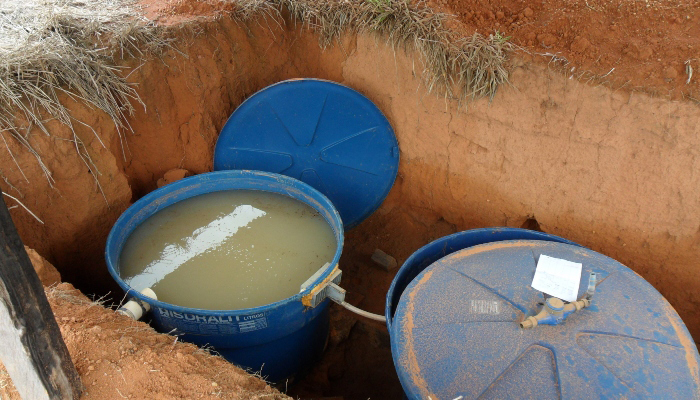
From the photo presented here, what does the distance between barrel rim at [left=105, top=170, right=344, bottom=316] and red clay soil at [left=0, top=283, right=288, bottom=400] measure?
7.5 inches

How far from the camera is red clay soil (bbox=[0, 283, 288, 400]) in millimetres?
1466

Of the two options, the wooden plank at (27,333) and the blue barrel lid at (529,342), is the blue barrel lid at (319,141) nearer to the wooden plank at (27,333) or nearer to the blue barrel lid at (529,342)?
the blue barrel lid at (529,342)

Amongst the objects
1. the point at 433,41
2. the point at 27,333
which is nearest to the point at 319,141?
the point at 433,41

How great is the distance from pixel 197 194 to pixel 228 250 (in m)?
0.45

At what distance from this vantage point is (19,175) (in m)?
2.20

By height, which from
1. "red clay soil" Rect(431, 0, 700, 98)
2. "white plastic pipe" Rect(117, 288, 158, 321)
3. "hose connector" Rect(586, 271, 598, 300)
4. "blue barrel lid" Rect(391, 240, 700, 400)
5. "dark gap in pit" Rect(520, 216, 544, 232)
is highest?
"red clay soil" Rect(431, 0, 700, 98)

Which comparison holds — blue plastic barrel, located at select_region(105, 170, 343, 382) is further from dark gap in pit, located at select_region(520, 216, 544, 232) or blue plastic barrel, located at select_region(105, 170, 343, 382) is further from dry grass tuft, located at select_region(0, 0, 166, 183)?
dark gap in pit, located at select_region(520, 216, 544, 232)

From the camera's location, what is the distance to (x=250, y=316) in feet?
6.39

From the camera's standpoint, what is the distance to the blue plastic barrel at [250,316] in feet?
6.44

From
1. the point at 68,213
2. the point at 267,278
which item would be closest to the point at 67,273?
the point at 68,213

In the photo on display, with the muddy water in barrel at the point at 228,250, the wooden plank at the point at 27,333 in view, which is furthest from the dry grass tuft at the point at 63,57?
the wooden plank at the point at 27,333

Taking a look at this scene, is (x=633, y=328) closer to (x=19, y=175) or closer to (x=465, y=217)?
(x=465, y=217)

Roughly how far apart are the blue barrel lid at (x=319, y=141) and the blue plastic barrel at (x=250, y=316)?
0.34m

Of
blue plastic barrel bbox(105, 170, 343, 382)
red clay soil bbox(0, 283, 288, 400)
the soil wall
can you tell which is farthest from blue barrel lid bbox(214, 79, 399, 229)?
red clay soil bbox(0, 283, 288, 400)
